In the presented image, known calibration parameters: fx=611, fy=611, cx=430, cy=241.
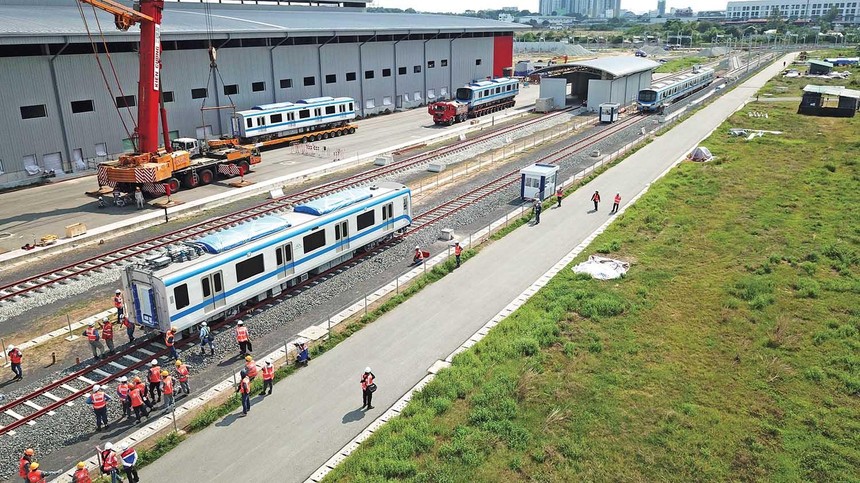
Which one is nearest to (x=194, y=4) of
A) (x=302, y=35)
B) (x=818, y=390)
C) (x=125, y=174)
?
(x=302, y=35)

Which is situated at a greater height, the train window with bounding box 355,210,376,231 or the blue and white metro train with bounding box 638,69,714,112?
the blue and white metro train with bounding box 638,69,714,112

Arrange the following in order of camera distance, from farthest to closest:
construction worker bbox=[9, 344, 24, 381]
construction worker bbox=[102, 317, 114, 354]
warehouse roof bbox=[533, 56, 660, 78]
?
1. warehouse roof bbox=[533, 56, 660, 78]
2. construction worker bbox=[102, 317, 114, 354]
3. construction worker bbox=[9, 344, 24, 381]

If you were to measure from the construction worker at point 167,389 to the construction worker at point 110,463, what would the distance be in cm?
284

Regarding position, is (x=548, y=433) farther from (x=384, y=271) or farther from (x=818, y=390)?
(x=384, y=271)

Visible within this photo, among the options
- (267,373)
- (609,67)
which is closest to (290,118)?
(609,67)

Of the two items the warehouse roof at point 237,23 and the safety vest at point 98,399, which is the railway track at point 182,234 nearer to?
the safety vest at point 98,399

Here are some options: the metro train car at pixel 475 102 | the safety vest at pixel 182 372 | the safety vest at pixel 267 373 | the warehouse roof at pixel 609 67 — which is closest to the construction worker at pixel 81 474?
the safety vest at pixel 182 372

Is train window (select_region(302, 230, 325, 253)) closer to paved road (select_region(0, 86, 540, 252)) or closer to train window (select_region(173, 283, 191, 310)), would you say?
train window (select_region(173, 283, 191, 310))

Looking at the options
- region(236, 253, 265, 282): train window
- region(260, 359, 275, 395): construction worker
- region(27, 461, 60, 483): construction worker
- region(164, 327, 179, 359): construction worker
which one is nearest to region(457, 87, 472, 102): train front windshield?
region(236, 253, 265, 282): train window

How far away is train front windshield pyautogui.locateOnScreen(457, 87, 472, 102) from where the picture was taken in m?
67.1

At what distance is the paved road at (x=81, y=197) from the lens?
1278 inches

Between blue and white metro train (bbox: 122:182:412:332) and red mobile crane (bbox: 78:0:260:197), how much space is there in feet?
49.1

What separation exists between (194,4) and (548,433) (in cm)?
6658

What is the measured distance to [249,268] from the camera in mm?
22125
